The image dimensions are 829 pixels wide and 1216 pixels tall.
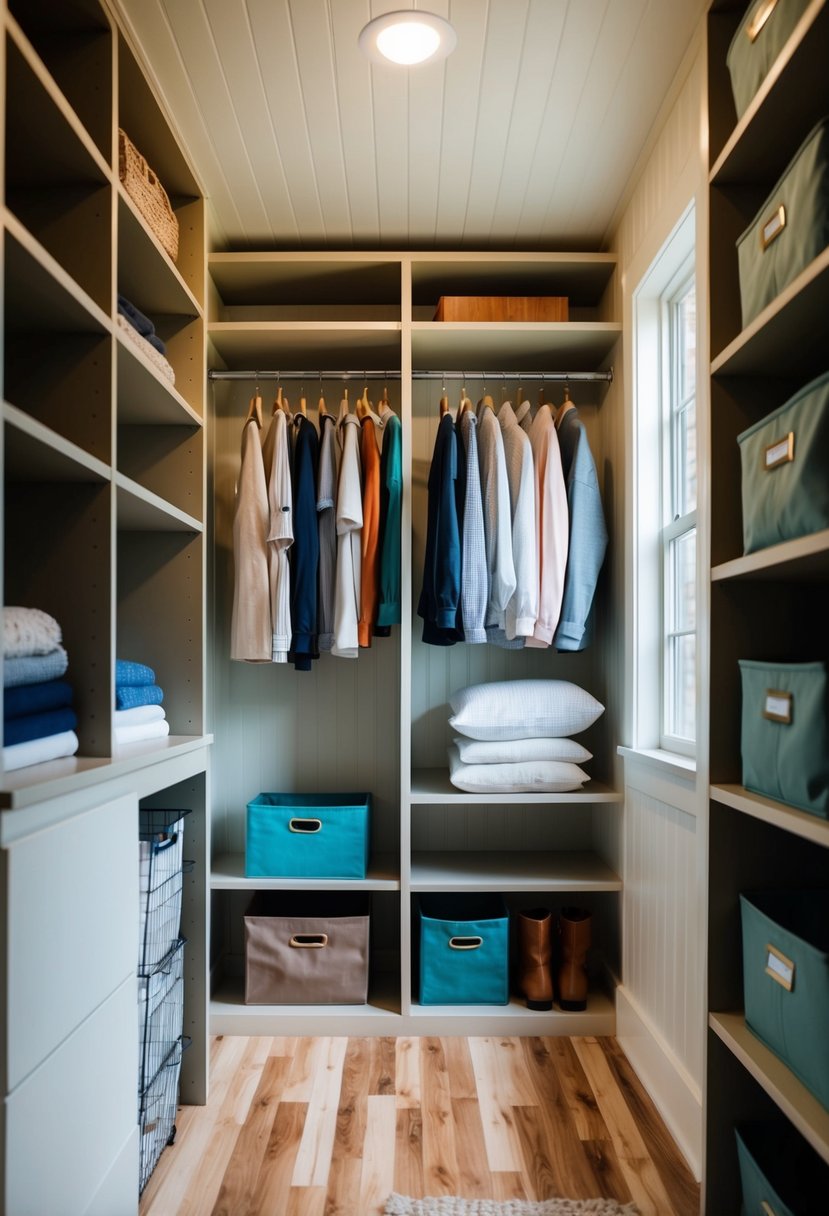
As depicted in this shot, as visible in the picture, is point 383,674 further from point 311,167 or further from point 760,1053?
point 760,1053

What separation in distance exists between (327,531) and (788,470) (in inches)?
69.3

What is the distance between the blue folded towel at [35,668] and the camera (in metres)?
1.42

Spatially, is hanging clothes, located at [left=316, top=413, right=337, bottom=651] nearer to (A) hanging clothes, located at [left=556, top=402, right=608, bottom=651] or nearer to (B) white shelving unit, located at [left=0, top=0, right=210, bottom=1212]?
(B) white shelving unit, located at [left=0, top=0, right=210, bottom=1212]

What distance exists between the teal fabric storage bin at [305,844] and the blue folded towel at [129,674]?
0.91m

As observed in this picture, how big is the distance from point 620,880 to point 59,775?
1974 mm

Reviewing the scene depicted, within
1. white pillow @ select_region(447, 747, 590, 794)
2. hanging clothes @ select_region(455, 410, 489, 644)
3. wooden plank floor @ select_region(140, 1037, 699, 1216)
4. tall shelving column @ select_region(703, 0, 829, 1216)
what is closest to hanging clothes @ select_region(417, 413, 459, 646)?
hanging clothes @ select_region(455, 410, 489, 644)

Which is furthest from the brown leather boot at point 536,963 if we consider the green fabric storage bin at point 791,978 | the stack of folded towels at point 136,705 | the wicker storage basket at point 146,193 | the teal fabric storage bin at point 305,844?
the wicker storage basket at point 146,193

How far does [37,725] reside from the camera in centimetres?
151

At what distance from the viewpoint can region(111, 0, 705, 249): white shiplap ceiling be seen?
1962 mm

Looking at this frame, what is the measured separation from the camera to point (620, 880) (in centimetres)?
286

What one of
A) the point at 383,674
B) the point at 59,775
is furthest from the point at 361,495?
the point at 59,775

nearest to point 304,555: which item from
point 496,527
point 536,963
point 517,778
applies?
point 496,527

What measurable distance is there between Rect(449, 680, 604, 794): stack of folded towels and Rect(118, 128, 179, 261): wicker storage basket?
1.62 meters

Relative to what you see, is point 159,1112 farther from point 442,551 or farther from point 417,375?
point 417,375
